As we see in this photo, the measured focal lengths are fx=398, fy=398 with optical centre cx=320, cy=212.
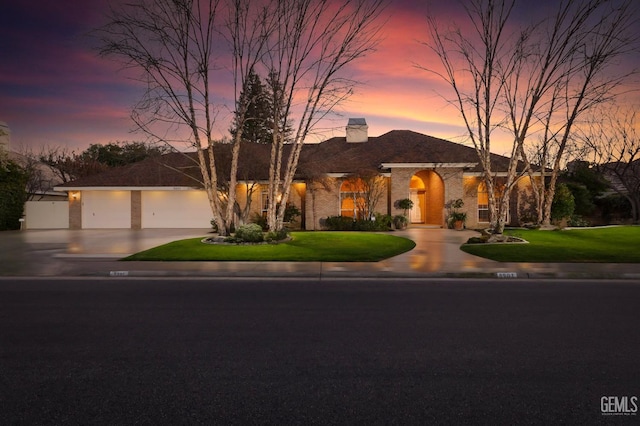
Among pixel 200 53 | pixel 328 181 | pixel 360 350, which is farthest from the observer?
pixel 328 181

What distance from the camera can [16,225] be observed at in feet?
94.2

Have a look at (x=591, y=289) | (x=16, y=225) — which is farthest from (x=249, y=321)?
(x=16, y=225)

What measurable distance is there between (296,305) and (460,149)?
2462 cm

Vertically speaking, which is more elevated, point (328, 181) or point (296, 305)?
point (328, 181)

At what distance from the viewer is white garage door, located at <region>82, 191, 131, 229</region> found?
94.6 feet

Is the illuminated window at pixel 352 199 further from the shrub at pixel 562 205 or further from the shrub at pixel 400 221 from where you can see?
the shrub at pixel 562 205

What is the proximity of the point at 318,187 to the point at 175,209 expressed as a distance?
34.8 ft

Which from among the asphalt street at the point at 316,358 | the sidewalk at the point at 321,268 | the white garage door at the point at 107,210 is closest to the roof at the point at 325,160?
the white garage door at the point at 107,210

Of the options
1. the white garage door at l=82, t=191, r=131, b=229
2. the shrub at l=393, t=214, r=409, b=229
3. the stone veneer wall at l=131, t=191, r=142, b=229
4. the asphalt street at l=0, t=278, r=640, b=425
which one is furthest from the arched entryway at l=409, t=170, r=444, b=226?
the white garage door at l=82, t=191, r=131, b=229

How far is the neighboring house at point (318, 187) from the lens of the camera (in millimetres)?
26125

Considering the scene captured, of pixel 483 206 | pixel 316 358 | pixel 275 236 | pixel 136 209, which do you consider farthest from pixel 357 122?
pixel 316 358

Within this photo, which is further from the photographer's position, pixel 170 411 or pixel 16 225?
pixel 16 225

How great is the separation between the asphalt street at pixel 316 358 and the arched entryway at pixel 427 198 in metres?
19.0

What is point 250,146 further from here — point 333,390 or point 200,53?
point 333,390
